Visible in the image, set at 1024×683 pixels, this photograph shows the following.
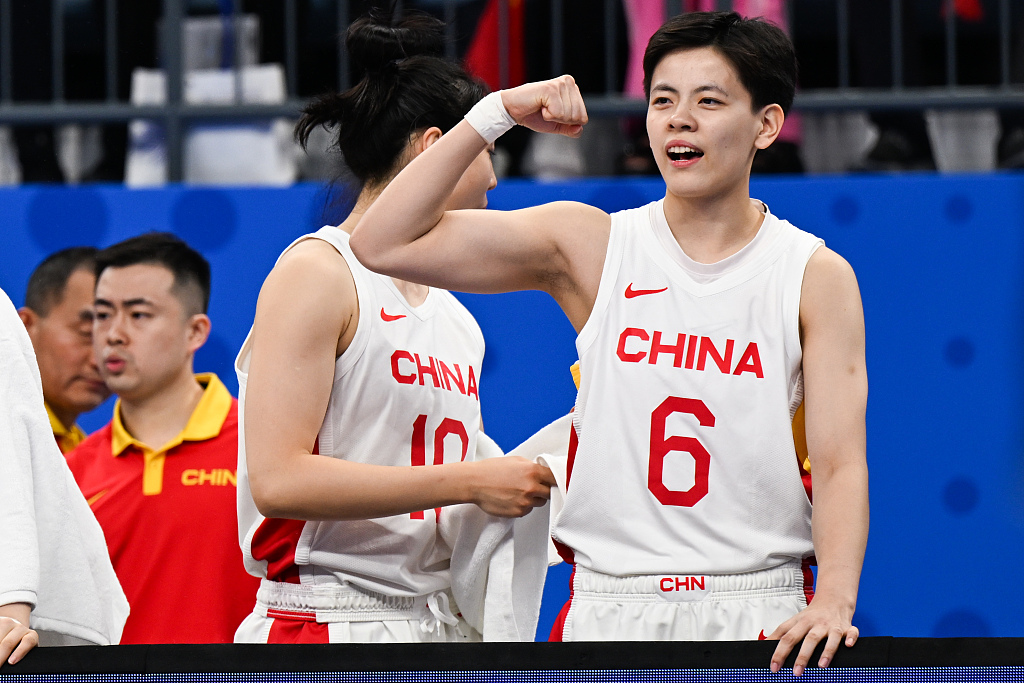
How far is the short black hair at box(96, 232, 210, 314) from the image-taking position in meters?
3.83

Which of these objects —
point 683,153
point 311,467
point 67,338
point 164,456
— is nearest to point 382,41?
point 683,153

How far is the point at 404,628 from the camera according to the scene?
2482mm

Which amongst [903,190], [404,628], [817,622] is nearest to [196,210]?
[404,628]

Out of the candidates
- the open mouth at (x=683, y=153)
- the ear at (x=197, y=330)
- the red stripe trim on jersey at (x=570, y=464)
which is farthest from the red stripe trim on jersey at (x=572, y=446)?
the ear at (x=197, y=330)

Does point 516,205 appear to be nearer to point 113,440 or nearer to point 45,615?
point 113,440

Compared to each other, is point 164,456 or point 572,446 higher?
point 572,446

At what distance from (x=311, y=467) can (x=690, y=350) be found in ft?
2.48

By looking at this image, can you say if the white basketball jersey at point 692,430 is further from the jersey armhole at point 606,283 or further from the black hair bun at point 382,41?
the black hair bun at point 382,41

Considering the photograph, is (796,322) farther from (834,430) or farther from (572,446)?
(572,446)

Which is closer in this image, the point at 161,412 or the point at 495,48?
the point at 161,412

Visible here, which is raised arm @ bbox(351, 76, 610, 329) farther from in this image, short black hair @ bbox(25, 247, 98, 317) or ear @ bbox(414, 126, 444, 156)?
short black hair @ bbox(25, 247, 98, 317)

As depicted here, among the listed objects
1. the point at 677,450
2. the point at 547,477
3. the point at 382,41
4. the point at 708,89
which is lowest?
the point at 547,477

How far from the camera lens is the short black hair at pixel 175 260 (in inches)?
151

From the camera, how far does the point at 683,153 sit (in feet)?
6.70
